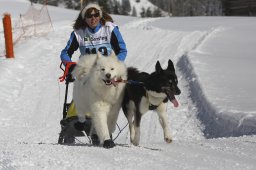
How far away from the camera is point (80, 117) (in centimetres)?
606

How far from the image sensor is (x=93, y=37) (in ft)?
20.9

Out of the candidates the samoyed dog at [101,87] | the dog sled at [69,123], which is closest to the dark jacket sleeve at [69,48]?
the dog sled at [69,123]

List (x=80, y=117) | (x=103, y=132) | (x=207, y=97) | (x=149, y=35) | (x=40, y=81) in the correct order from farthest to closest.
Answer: (x=149, y=35), (x=40, y=81), (x=207, y=97), (x=80, y=117), (x=103, y=132)

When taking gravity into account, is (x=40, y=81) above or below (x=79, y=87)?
below

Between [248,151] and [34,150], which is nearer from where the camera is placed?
[34,150]

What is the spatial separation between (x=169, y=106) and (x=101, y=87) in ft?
15.7

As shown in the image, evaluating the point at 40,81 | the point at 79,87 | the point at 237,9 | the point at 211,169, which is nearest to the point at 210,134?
the point at 79,87

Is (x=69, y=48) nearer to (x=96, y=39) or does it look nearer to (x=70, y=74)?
(x=96, y=39)

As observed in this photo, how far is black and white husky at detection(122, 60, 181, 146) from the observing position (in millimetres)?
5383

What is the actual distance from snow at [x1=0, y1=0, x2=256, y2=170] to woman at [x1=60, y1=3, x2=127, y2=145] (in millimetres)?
1146

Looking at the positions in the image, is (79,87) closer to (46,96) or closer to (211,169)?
(211,169)

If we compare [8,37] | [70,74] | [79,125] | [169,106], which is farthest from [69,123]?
[8,37]

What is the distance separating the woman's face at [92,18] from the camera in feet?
20.4

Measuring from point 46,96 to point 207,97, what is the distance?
12.2ft
